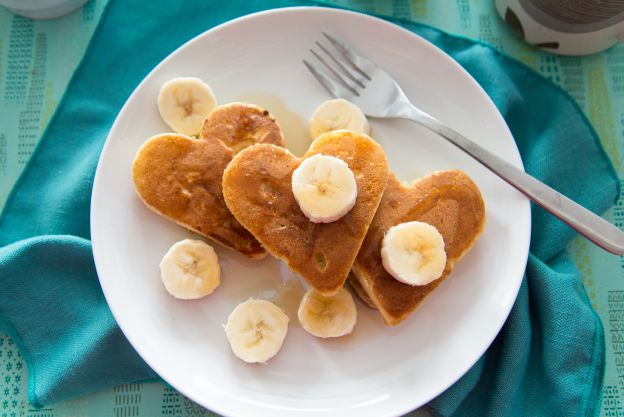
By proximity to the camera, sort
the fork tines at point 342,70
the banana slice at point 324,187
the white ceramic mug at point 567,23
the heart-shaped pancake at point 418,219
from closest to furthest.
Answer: the banana slice at point 324,187
the heart-shaped pancake at point 418,219
the white ceramic mug at point 567,23
the fork tines at point 342,70

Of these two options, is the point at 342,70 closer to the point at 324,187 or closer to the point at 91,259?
the point at 324,187

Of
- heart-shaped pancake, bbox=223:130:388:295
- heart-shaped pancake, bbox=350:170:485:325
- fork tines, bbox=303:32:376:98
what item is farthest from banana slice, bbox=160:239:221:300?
fork tines, bbox=303:32:376:98

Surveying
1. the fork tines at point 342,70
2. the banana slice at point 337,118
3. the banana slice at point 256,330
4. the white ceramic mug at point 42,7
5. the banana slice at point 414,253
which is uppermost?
the white ceramic mug at point 42,7

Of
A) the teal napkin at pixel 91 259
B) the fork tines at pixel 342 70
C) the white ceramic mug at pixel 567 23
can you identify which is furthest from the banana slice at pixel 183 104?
the white ceramic mug at pixel 567 23

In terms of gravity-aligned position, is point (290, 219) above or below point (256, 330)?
above

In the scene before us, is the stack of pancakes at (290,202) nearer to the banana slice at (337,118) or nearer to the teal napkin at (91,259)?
the banana slice at (337,118)

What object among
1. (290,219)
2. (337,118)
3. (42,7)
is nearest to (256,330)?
(290,219)
